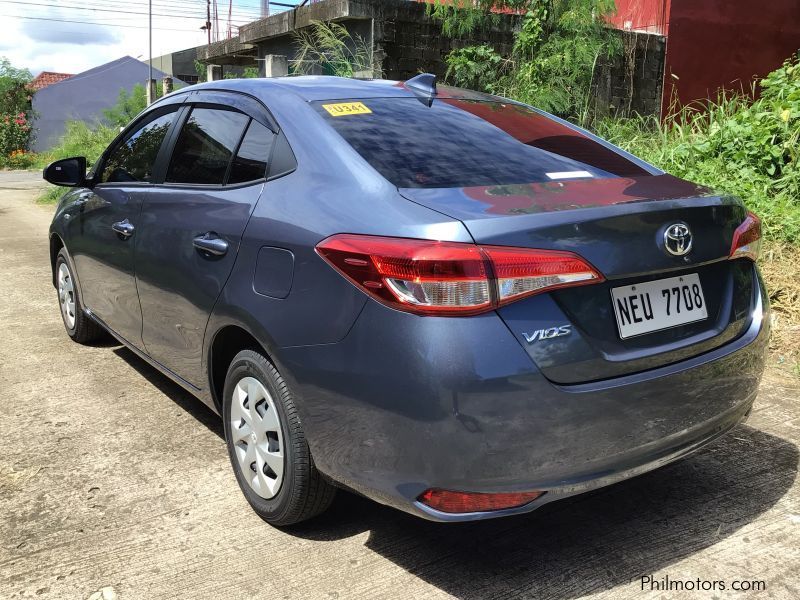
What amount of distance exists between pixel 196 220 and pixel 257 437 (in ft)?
2.97

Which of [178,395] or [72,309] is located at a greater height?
[72,309]

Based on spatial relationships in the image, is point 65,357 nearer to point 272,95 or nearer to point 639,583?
point 272,95

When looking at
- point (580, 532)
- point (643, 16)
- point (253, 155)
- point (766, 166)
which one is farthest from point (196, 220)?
point (643, 16)

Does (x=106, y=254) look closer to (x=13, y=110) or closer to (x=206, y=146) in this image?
(x=206, y=146)

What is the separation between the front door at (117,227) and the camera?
12.0 feet

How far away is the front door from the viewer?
12.0 ft

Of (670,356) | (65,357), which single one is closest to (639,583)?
(670,356)

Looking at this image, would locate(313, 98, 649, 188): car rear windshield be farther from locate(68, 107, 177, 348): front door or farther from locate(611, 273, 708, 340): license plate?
locate(68, 107, 177, 348): front door

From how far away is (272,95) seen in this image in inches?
118

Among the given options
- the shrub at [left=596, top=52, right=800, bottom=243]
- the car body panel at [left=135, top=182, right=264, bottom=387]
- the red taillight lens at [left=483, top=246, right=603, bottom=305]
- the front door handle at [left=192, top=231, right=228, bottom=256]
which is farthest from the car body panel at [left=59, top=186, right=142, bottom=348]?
the shrub at [left=596, top=52, right=800, bottom=243]

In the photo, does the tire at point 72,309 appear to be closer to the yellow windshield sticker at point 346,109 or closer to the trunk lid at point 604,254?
the yellow windshield sticker at point 346,109

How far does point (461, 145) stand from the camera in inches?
110

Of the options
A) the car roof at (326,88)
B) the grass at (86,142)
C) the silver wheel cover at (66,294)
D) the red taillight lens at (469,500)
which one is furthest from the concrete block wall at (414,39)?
the grass at (86,142)

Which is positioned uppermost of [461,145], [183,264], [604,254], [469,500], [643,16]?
[643,16]
